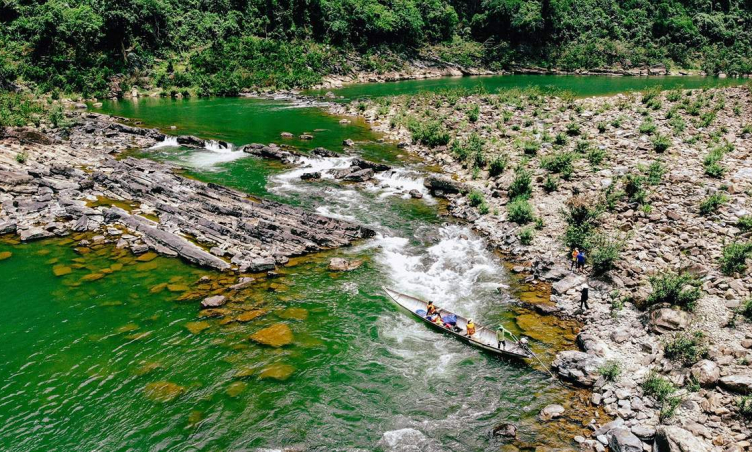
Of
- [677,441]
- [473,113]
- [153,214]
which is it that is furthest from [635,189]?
[153,214]

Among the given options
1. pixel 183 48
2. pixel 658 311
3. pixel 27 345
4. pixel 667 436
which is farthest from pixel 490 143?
pixel 183 48

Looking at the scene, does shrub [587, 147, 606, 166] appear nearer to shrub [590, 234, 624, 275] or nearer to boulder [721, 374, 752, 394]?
shrub [590, 234, 624, 275]

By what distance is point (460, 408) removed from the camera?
13500 mm

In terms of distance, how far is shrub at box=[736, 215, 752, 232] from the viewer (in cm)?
1847

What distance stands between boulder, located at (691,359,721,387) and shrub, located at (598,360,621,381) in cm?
206

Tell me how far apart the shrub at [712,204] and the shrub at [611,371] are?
37.1 ft

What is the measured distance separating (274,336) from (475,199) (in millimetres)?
16078

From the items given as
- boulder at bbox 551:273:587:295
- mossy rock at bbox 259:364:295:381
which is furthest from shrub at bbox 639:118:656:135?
mossy rock at bbox 259:364:295:381

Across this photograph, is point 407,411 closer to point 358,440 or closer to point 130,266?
point 358,440

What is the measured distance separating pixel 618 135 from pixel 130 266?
33621 millimetres

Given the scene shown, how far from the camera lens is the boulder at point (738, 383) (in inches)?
472

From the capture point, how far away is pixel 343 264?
21562 millimetres

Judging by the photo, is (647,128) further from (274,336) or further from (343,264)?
(274,336)

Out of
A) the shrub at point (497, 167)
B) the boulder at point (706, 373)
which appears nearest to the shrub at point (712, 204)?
the boulder at point (706, 373)
